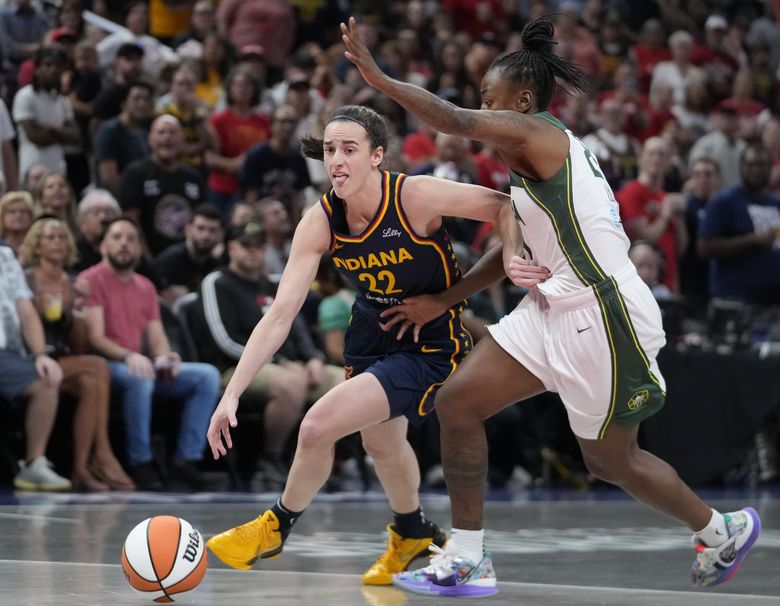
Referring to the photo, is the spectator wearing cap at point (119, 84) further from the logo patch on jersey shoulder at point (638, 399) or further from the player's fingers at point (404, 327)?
the logo patch on jersey shoulder at point (638, 399)

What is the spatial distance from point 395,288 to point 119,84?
6857 mm

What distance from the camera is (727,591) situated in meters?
5.73

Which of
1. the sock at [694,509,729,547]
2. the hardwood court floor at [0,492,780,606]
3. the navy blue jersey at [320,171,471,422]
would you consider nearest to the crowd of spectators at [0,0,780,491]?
the hardwood court floor at [0,492,780,606]

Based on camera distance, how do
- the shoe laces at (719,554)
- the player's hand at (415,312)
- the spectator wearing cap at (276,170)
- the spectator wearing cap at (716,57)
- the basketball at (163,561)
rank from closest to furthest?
the basketball at (163,561), the shoe laces at (719,554), the player's hand at (415,312), the spectator wearing cap at (276,170), the spectator wearing cap at (716,57)

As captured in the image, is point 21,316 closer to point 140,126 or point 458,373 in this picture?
point 140,126

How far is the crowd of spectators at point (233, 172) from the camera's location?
9.36 metres

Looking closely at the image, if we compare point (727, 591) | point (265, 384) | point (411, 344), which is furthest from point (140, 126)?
point (727, 591)

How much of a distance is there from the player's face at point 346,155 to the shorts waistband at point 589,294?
0.85 metres

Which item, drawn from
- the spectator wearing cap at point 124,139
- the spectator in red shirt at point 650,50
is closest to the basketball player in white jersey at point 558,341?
the spectator wearing cap at point 124,139

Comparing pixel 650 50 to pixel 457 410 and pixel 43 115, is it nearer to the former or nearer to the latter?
pixel 43 115

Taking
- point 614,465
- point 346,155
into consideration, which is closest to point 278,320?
point 346,155

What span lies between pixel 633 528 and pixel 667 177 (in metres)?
6.18

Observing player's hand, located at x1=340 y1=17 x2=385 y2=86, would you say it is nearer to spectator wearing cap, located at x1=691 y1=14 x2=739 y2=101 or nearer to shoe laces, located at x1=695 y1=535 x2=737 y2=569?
shoe laces, located at x1=695 y1=535 x2=737 y2=569

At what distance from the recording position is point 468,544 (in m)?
5.27
